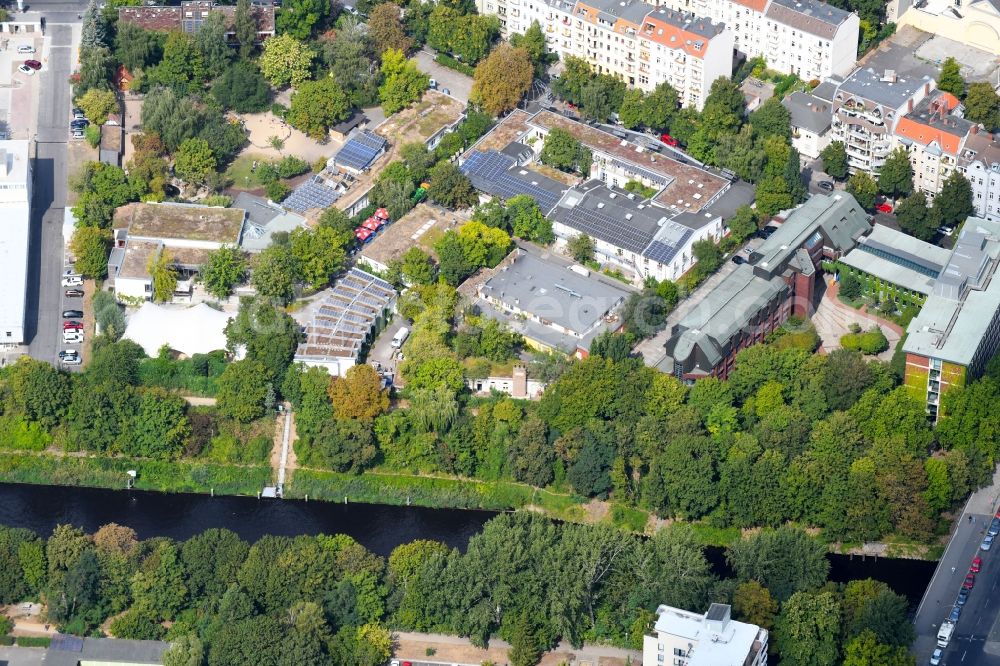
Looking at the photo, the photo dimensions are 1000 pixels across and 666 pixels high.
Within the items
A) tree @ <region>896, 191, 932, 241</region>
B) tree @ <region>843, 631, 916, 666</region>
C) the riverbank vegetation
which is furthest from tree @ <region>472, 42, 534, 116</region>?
tree @ <region>843, 631, 916, 666</region>

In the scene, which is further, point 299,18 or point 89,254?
point 299,18

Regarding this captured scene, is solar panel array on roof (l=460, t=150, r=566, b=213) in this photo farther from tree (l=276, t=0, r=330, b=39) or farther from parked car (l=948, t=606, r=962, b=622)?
parked car (l=948, t=606, r=962, b=622)

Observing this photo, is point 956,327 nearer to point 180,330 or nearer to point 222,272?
point 222,272

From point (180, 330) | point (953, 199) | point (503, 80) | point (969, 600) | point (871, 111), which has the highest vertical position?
point (871, 111)

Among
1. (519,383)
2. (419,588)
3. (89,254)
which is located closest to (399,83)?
(89,254)

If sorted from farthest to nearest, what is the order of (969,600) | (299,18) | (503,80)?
(299,18), (503,80), (969,600)
